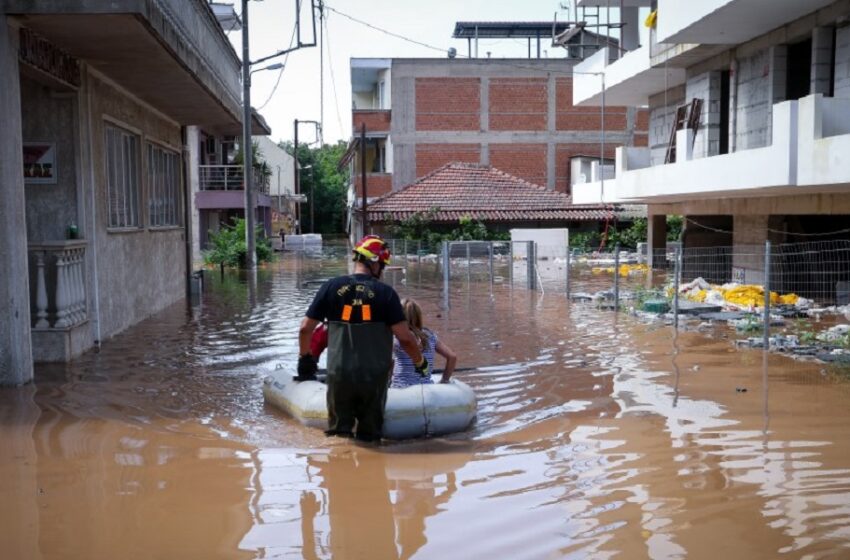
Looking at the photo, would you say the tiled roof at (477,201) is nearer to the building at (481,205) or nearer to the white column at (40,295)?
the building at (481,205)

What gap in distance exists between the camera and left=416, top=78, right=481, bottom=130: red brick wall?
167 ft

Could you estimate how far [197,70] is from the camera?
14414 millimetres

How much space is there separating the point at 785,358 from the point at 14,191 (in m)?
9.35

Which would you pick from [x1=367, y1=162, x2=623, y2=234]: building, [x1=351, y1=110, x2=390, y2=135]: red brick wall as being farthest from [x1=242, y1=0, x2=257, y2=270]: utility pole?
[x1=351, y1=110, x2=390, y2=135]: red brick wall

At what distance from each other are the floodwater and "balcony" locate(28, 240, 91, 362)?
0.41 meters

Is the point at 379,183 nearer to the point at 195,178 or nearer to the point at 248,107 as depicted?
the point at 195,178

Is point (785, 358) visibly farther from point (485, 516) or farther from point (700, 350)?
point (485, 516)

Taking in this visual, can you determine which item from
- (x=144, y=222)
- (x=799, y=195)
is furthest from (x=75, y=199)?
(x=799, y=195)

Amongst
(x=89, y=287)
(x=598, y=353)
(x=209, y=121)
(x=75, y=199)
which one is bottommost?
(x=598, y=353)

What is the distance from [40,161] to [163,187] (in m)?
7.47

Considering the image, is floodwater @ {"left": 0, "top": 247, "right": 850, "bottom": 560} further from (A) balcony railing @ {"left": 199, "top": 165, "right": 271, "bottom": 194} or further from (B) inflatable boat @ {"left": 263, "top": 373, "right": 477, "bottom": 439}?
(A) balcony railing @ {"left": 199, "top": 165, "right": 271, "bottom": 194}

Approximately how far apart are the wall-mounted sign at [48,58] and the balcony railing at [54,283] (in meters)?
2.09

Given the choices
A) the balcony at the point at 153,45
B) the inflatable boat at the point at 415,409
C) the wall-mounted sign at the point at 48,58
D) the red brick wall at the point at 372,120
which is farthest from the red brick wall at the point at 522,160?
the inflatable boat at the point at 415,409

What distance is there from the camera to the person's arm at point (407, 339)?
7363 millimetres
